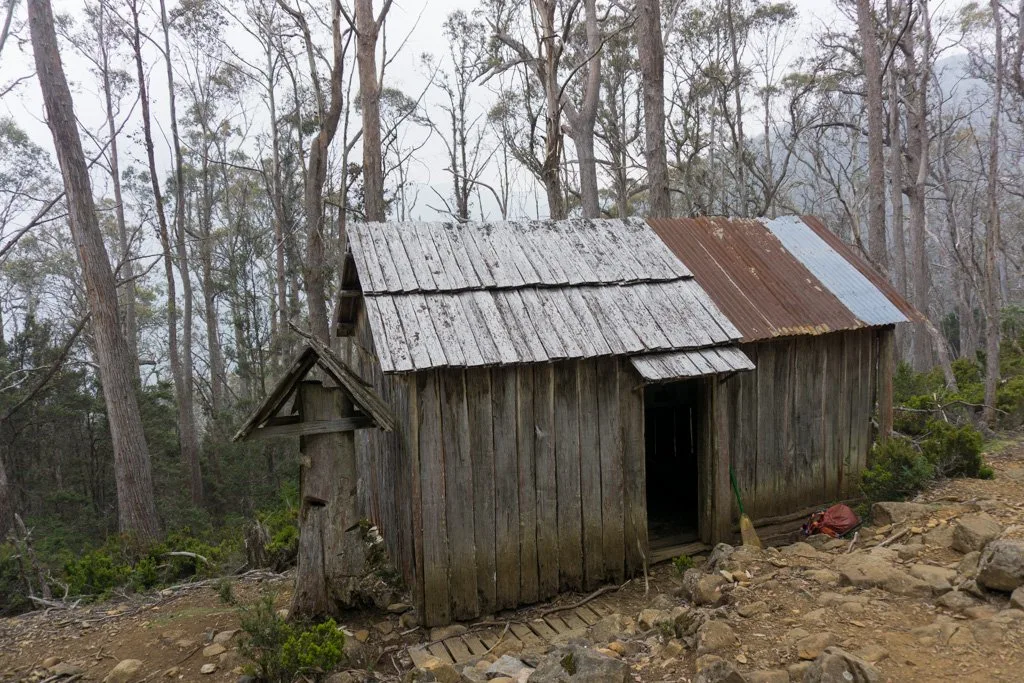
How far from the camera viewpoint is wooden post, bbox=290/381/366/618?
569 cm

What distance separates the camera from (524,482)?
6.27 metres

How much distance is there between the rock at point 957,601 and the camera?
179 inches

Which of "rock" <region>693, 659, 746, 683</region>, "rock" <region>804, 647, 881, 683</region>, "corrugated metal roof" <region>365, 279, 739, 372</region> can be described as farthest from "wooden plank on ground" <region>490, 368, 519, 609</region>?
"rock" <region>804, 647, 881, 683</region>

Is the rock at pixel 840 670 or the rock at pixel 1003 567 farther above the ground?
the rock at pixel 1003 567

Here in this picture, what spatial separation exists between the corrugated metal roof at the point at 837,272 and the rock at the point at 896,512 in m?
2.10

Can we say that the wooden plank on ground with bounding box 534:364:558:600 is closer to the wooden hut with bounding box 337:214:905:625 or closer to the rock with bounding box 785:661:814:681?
the wooden hut with bounding box 337:214:905:625

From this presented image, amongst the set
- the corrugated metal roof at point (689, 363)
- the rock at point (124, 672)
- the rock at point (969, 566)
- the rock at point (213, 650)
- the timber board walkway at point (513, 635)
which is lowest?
the timber board walkway at point (513, 635)

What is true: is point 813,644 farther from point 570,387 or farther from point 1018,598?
point 570,387

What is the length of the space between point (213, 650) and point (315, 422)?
216 centimetres

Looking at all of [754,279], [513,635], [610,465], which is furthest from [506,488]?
[754,279]

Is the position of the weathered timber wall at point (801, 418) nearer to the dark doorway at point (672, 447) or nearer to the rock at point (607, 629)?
the dark doorway at point (672, 447)

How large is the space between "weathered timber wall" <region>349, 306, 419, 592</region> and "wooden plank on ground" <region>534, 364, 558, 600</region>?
1239mm

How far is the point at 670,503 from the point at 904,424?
4813 millimetres

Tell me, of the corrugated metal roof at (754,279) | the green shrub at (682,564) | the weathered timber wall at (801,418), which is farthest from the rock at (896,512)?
the green shrub at (682,564)
